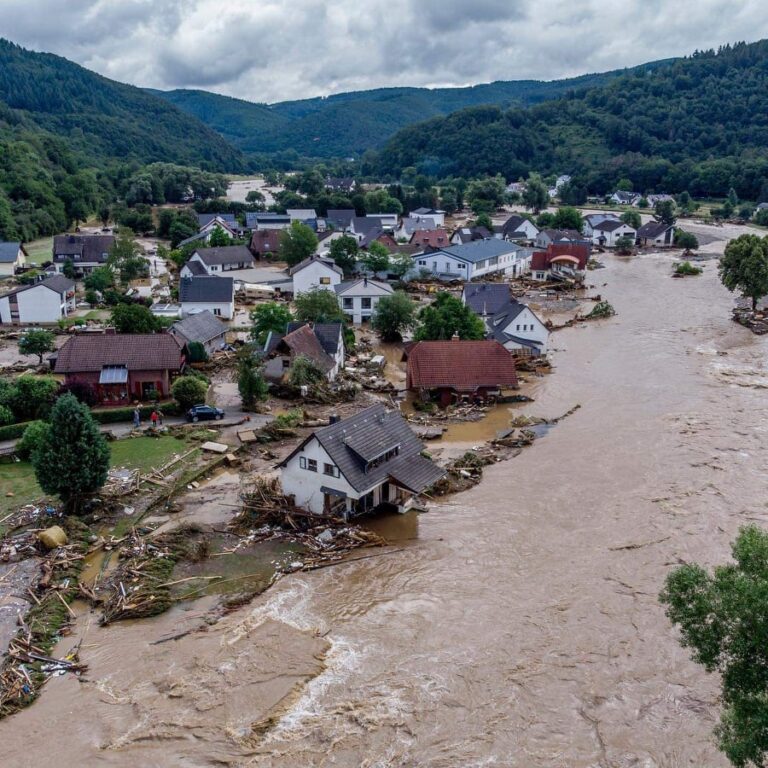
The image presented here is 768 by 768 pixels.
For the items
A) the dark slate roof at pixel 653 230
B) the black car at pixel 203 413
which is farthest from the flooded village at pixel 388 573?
the dark slate roof at pixel 653 230

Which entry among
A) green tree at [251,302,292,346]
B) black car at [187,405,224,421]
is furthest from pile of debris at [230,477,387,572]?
green tree at [251,302,292,346]

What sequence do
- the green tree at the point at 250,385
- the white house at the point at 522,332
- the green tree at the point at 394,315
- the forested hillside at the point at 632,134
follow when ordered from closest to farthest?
the green tree at the point at 250,385
the white house at the point at 522,332
the green tree at the point at 394,315
the forested hillside at the point at 632,134

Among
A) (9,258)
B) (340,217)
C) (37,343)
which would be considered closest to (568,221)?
(340,217)

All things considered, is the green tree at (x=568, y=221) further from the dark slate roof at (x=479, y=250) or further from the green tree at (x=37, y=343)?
the green tree at (x=37, y=343)

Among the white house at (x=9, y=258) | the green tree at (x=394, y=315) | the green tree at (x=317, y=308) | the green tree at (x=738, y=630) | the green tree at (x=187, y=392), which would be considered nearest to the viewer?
the green tree at (x=738, y=630)

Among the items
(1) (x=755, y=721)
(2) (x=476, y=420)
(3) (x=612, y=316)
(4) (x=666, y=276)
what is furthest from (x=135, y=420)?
(4) (x=666, y=276)

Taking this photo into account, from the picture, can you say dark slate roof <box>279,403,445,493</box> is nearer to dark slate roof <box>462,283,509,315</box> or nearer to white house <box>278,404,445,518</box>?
white house <box>278,404,445,518</box>
